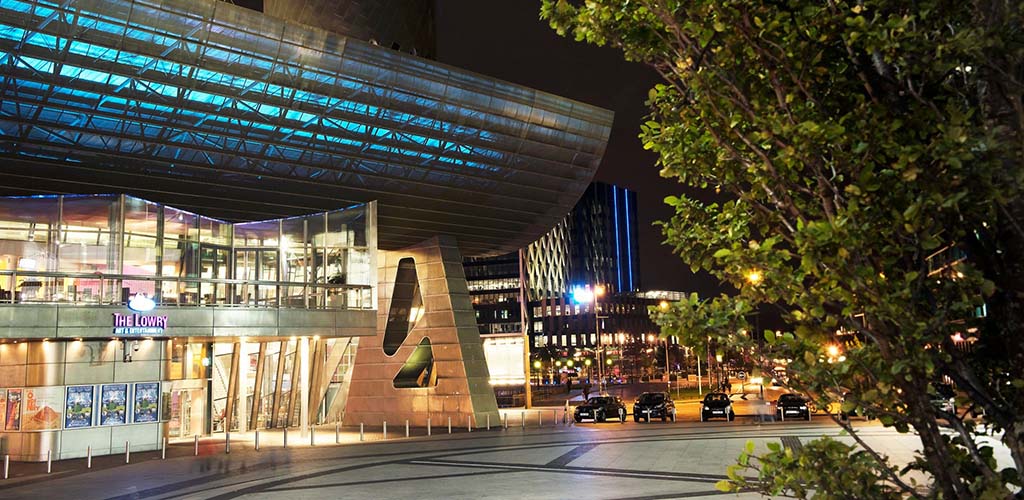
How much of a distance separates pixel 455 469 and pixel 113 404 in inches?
643

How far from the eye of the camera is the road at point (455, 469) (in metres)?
18.4

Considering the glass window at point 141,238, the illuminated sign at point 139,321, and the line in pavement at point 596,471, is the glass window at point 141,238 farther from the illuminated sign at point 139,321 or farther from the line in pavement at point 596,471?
the line in pavement at point 596,471

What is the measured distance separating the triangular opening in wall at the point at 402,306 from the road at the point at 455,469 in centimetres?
1284

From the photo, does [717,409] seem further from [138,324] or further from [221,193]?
[138,324]

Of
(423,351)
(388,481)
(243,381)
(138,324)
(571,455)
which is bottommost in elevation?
(571,455)

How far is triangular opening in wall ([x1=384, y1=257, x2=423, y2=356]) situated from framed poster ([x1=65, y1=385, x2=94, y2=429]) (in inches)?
732

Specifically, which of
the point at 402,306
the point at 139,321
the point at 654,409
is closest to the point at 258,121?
the point at 139,321

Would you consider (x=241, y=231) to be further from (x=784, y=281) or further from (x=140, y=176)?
(x=784, y=281)

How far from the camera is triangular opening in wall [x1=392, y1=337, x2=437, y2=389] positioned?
4556 cm

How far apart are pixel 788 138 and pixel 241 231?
34.7m

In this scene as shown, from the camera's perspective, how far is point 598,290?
71.4 m

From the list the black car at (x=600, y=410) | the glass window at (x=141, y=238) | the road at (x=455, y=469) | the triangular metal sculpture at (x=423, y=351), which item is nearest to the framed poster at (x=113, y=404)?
the road at (x=455, y=469)

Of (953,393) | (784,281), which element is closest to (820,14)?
(784,281)

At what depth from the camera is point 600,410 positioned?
42906 mm
